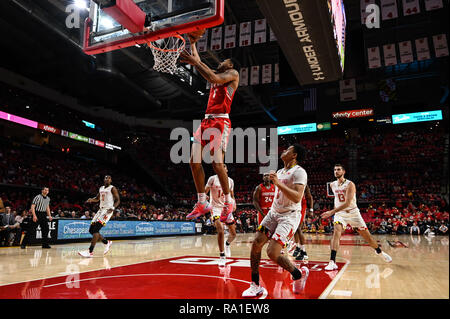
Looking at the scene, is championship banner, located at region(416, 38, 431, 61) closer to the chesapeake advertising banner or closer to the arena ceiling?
the arena ceiling

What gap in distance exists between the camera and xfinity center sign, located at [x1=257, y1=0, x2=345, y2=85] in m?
7.18

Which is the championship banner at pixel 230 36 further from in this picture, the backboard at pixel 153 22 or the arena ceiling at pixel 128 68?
the backboard at pixel 153 22

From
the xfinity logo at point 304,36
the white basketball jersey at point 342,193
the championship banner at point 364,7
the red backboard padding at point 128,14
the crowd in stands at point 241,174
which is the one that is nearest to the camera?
the red backboard padding at point 128,14

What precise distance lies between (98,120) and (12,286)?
951 inches

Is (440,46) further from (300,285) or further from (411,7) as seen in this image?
(300,285)

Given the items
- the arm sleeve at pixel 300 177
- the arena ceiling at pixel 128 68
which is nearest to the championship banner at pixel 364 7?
the arena ceiling at pixel 128 68

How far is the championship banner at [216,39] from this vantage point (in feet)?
43.8

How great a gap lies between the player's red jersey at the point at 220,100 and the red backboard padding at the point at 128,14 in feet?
9.00

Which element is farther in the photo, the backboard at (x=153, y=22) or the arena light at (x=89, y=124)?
the arena light at (x=89, y=124)

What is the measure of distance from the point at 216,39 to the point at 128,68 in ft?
25.4

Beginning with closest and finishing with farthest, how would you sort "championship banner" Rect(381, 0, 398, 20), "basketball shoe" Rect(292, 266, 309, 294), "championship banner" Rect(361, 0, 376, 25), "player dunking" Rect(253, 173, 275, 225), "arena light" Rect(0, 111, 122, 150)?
1. "basketball shoe" Rect(292, 266, 309, 294)
2. "player dunking" Rect(253, 173, 275, 225)
3. "championship banner" Rect(381, 0, 398, 20)
4. "championship banner" Rect(361, 0, 376, 25)
5. "arena light" Rect(0, 111, 122, 150)

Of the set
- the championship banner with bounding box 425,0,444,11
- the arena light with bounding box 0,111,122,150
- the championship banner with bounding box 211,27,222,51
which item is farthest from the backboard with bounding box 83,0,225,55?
the arena light with bounding box 0,111,122,150

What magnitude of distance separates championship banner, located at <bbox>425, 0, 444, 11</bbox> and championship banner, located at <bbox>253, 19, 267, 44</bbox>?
5629 mm

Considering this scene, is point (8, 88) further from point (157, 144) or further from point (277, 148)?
point (277, 148)
